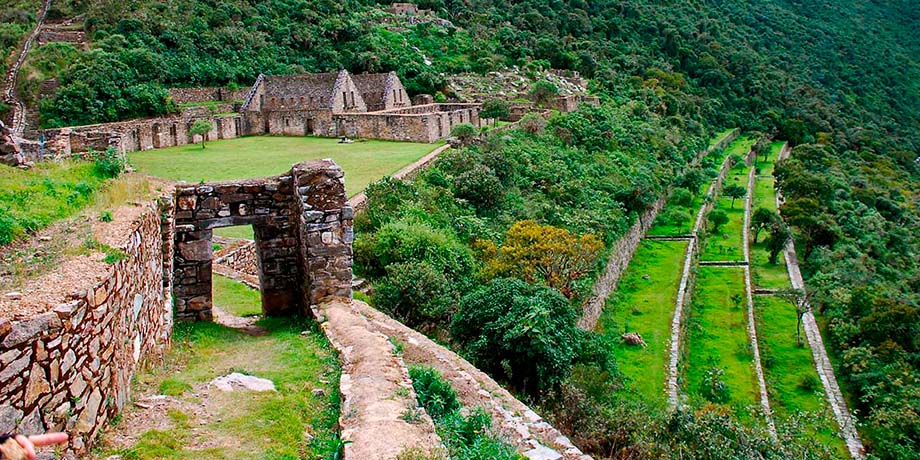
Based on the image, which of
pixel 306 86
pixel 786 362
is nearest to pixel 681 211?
pixel 786 362

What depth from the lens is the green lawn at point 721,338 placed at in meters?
23.4

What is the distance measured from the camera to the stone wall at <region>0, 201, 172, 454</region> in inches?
187

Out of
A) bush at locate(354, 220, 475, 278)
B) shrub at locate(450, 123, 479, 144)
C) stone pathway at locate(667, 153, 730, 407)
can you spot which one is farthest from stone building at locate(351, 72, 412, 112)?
bush at locate(354, 220, 475, 278)

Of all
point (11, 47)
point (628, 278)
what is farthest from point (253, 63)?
point (628, 278)

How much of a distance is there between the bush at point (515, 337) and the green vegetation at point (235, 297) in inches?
173

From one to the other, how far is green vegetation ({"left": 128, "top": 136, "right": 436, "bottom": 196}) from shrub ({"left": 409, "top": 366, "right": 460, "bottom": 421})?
41.4ft

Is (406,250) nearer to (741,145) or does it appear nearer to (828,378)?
(828,378)

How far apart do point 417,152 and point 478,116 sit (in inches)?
487

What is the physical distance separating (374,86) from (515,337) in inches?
1171

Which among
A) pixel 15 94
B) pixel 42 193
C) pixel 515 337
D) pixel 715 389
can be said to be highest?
pixel 15 94

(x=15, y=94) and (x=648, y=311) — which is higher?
(x=15, y=94)

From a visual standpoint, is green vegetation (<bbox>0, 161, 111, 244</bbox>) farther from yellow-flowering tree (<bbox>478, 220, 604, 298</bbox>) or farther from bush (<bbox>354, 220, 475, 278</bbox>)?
yellow-flowering tree (<bbox>478, 220, 604, 298</bbox>)

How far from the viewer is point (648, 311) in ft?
94.0

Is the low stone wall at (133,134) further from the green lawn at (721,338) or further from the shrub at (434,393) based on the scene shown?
the green lawn at (721,338)
